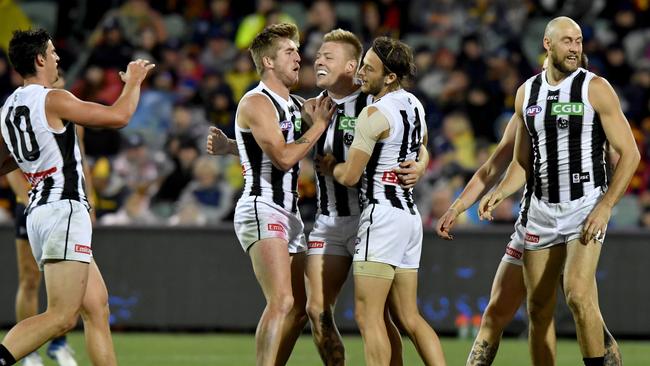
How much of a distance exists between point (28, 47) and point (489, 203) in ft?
10.2

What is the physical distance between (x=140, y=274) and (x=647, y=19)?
834 centimetres

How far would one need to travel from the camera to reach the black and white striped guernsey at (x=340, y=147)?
825 cm

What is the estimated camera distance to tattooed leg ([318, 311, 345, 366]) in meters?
8.17

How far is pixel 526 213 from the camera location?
27.0 ft

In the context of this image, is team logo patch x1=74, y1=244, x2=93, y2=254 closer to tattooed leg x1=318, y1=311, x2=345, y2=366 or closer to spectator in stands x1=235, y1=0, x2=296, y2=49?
tattooed leg x1=318, y1=311, x2=345, y2=366

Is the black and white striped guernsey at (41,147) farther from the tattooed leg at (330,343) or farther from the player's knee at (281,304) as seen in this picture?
the tattooed leg at (330,343)

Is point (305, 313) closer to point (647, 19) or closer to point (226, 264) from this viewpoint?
point (226, 264)

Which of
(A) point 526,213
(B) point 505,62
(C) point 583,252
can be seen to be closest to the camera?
(C) point 583,252

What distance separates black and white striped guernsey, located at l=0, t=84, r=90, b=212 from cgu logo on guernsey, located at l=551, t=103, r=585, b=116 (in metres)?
3.01

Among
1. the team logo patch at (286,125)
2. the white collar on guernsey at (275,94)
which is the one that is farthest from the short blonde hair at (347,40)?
the team logo patch at (286,125)

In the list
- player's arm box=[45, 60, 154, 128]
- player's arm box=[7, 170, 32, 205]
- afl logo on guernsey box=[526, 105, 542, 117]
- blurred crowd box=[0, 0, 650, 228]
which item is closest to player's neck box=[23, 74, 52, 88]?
player's arm box=[45, 60, 154, 128]

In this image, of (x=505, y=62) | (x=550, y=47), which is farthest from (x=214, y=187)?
(x=550, y=47)

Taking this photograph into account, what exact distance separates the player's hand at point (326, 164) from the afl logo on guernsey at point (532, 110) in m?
1.29

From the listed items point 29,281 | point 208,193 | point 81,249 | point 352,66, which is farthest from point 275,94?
point 208,193
